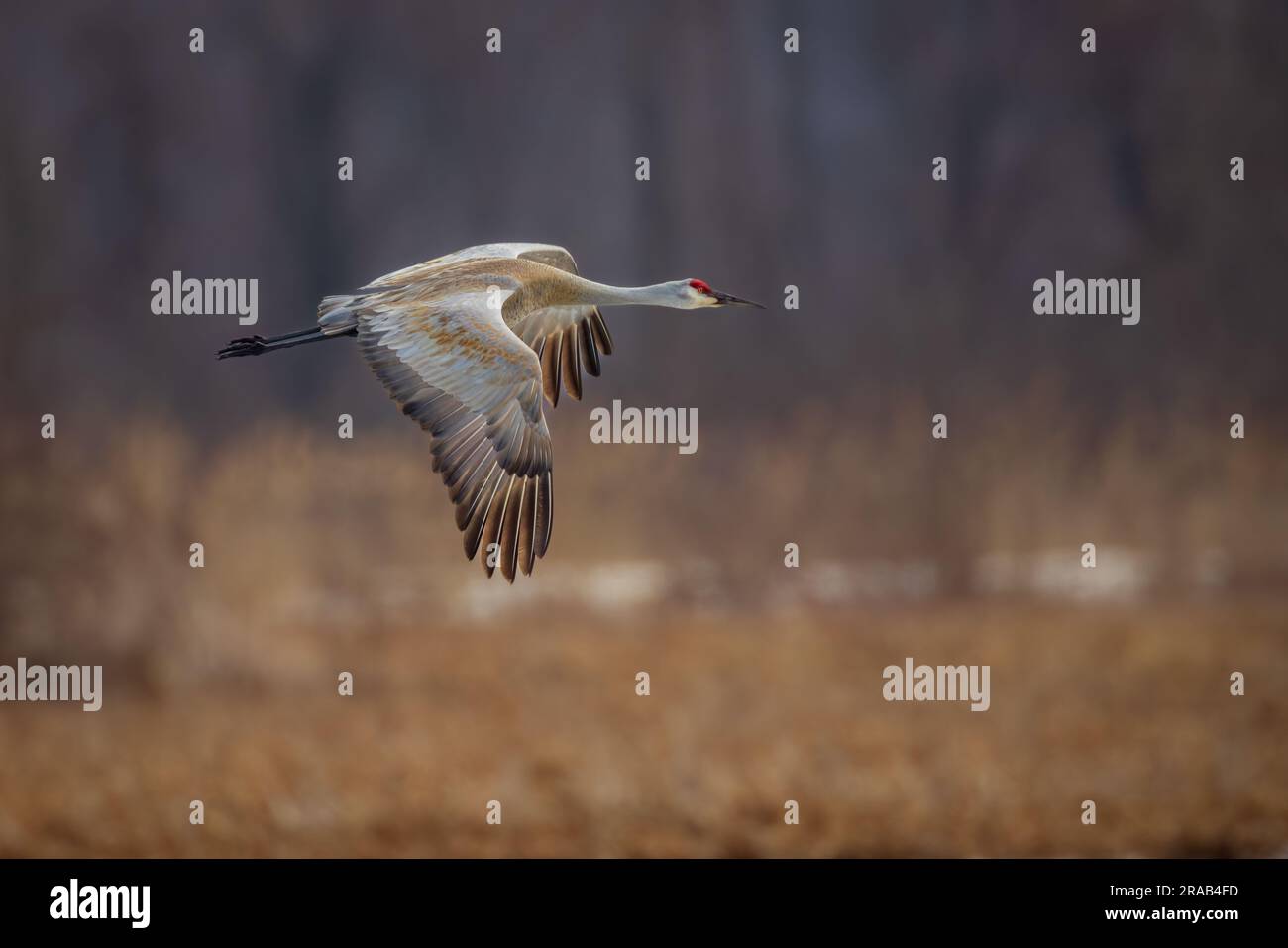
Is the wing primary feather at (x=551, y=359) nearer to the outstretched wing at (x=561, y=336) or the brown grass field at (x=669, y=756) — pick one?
the outstretched wing at (x=561, y=336)

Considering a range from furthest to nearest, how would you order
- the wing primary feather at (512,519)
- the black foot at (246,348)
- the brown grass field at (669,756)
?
the brown grass field at (669,756), the black foot at (246,348), the wing primary feather at (512,519)

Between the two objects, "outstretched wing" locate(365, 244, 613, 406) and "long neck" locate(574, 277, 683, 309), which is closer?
"long neck" locate(574, 277, 683, 309)

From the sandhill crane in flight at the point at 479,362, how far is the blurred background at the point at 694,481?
7416mm

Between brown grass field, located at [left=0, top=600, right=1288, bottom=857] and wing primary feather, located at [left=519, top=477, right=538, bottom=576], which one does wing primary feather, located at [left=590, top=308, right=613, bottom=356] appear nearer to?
wing primary feather, located at [left=519, top=477, right=538, bottom=576]

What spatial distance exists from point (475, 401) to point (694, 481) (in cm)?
1129

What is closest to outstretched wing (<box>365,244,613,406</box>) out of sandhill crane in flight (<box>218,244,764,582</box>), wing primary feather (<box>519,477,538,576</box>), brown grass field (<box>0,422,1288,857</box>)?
sandhill crane in flight (<box>218,244,764,582</box>)

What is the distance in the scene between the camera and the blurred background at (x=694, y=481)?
1112 centimetres

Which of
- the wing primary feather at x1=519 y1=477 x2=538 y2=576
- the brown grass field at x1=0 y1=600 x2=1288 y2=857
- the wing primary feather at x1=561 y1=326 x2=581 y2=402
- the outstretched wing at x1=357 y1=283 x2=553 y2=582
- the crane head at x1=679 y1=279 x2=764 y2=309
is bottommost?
the brown grass field at x1=0 y1=600 x2=1288 y2=857

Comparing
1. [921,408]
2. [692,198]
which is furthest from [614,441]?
[692,198]

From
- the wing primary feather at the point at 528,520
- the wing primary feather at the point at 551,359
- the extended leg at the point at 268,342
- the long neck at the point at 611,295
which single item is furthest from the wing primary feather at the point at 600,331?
the wing primary feather at the point at 528,520

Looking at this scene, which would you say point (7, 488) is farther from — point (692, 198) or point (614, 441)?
point (692, 198)

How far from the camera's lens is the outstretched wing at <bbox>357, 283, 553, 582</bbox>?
348 centimetres

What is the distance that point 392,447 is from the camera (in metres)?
14.5
